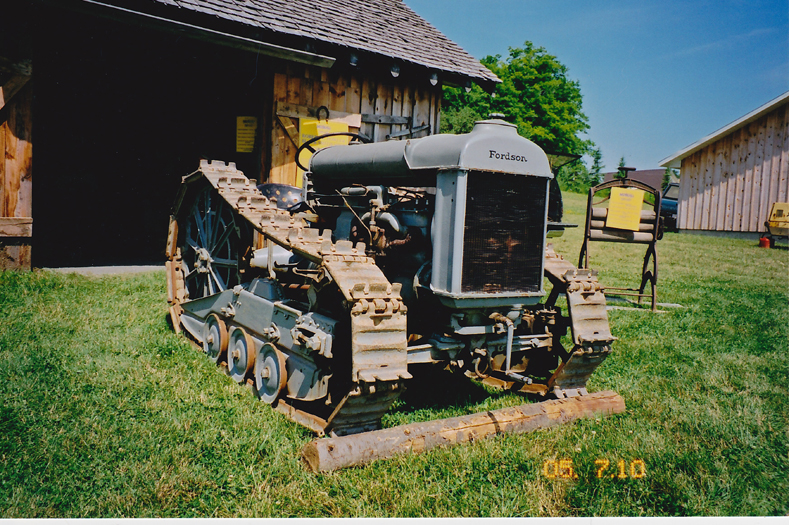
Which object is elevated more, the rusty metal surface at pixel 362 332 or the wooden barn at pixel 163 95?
the wooden barn at pixel 163 95

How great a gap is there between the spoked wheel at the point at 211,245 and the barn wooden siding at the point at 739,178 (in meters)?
6.34

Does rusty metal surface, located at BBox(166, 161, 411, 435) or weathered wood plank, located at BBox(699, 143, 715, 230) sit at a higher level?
weathered wood plank, located at BBox(699, 143, 715, 230)

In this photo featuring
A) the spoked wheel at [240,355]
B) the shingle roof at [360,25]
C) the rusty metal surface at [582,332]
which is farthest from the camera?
the shingle roof at [360,25]

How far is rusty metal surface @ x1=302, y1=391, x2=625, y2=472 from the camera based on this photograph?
2924mm

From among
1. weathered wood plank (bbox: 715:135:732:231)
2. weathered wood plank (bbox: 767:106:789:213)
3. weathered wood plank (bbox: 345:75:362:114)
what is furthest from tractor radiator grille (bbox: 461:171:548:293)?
weathered wood plank (bbox: 715:135:732:231)

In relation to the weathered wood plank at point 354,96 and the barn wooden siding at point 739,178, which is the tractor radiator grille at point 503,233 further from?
the weathered wood plank at point 354,96

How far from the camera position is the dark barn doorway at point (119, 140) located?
10102mm

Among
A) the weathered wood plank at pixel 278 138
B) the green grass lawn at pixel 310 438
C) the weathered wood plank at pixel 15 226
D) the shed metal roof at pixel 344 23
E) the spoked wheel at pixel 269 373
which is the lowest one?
the green grass lawn at pixel 310 438

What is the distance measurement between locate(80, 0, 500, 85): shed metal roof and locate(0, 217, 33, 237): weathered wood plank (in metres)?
2.75

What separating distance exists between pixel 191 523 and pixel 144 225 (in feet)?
33.3

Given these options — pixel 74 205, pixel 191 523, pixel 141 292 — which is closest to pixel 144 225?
pixel 74 205

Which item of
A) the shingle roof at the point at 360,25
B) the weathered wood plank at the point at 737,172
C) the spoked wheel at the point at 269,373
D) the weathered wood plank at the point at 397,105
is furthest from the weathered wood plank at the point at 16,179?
the weathered wood plank at the point at 737,172

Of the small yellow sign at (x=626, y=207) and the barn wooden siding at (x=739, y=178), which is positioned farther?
the barn wooden siding at (x=739, y=178)

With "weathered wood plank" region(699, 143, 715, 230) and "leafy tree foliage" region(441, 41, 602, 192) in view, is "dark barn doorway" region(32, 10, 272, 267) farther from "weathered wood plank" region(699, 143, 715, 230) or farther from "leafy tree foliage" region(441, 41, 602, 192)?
"weathered wood plank" region(699, 143, 715, 230)
